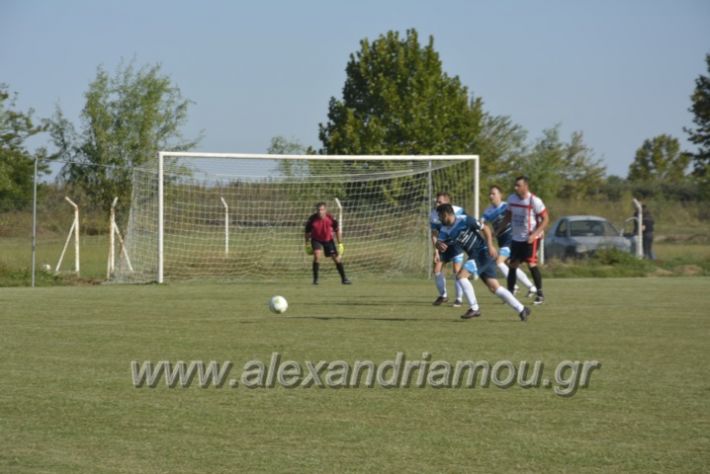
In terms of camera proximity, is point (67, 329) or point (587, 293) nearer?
point (67, 329)

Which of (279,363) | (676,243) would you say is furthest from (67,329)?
(676,243)

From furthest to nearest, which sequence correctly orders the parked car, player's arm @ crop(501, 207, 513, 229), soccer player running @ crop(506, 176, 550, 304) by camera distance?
the parked car
soccer player running @ crop(506, 176, 550, 304)
player's arm @ crop(501, 207, 513, 229)

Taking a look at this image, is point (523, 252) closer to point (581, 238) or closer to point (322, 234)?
point (322, 234)

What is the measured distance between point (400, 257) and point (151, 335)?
15.7 metres

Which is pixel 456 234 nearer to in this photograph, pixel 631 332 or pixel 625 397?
pixel 631 332

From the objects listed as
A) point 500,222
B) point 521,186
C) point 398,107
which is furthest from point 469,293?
point 398,107

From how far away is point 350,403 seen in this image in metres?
7.83

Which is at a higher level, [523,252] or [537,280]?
[523,252]

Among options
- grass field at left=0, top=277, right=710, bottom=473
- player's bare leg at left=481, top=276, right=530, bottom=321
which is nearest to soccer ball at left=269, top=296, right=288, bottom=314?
grass field at left=0, top=277, right=710, bottom=473

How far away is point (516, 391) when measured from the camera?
834 cm

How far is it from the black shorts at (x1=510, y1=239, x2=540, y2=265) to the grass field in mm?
1943

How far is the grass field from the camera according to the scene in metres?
6.11

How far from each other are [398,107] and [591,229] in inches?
588

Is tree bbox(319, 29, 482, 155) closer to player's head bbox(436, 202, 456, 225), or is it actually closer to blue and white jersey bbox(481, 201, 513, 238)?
blue and white jersey bbox(481, 201, 513, 238)
